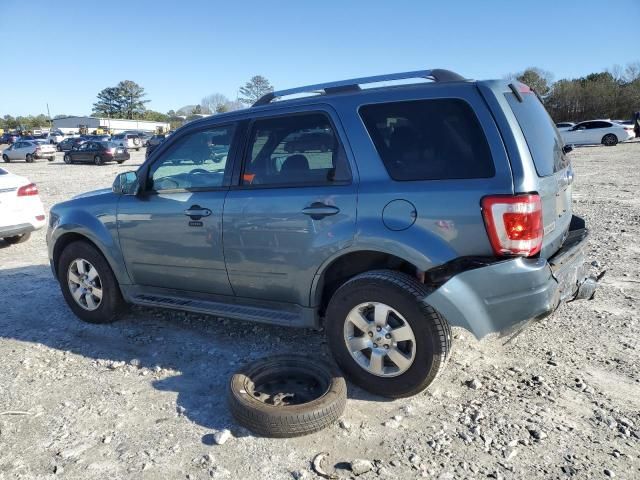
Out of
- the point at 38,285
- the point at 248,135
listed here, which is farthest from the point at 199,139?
the point at 38,285

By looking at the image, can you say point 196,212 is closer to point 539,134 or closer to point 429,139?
point 429,139

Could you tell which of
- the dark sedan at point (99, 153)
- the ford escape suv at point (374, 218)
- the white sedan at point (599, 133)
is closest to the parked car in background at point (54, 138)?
the dark sedan at point (99, 153)

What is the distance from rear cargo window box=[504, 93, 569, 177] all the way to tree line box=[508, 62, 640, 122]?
52.6 m

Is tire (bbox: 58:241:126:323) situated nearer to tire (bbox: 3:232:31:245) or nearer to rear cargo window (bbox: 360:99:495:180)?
rear cargo window (bbox: 360:99:495:180)

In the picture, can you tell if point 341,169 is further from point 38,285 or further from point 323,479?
point 38,285

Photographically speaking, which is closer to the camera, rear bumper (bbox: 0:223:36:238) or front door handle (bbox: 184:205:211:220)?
front door handle (bbox: 184:205:211:220)

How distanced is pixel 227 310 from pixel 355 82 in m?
1.96

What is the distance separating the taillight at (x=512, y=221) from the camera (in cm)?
280

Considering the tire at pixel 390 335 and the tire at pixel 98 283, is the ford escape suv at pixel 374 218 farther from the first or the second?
the tire at pixel 98 283

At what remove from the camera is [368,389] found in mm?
3299

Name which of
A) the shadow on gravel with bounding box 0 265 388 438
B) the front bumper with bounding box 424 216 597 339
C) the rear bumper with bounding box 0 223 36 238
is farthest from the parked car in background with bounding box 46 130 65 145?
the front bumper with bounding box 424 216 597 339

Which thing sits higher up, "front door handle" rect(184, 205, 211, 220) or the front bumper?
"front door handle" rect(184, 205, 211, 220)

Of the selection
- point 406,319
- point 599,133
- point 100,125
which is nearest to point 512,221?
point 406,319

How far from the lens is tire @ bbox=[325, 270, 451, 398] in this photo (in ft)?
9.98
